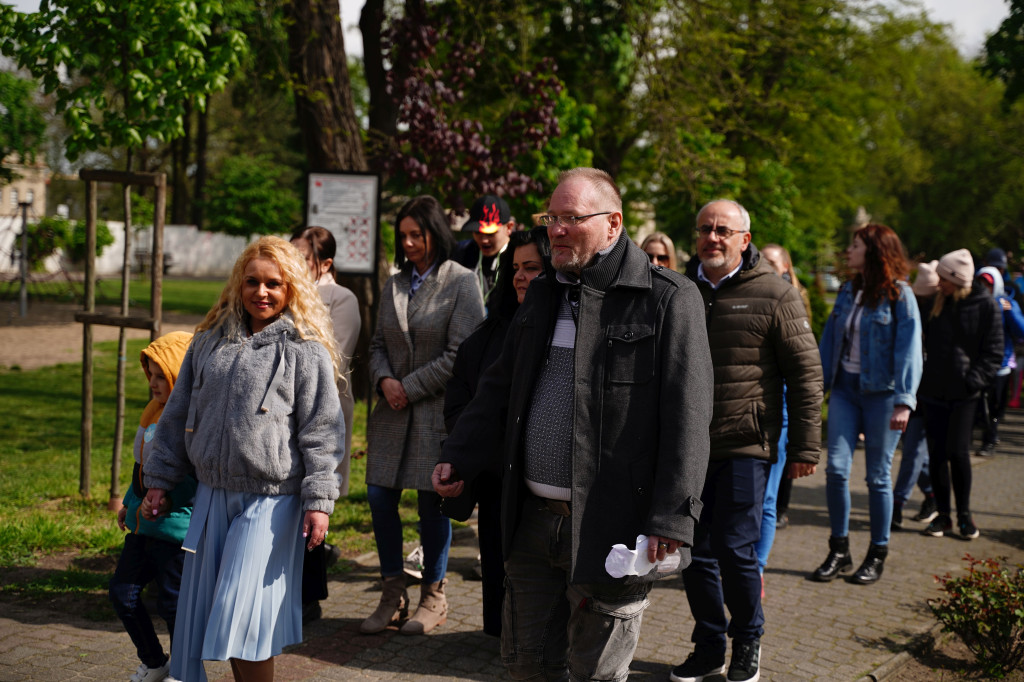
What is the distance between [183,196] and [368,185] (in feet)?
169

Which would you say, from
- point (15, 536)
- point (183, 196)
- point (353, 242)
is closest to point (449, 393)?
point (15, 536)

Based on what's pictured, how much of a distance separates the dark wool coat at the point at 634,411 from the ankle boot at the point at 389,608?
2261 millimetres

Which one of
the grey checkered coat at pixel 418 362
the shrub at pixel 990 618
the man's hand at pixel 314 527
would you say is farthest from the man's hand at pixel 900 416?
the man's hand at pixel 314 527

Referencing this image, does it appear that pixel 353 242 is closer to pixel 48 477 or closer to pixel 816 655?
→ pixel 48 477

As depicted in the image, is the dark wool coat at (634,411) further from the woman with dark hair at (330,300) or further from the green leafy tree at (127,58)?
the green leafy tree at (127,58)

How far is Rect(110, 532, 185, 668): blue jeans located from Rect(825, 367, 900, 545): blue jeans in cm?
399

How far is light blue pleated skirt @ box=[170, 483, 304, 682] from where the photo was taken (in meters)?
3.59

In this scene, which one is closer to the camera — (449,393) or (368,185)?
(449,393)

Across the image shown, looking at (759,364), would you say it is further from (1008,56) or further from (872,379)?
(1008,56)

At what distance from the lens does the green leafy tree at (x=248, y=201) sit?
46250mm

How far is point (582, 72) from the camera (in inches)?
704

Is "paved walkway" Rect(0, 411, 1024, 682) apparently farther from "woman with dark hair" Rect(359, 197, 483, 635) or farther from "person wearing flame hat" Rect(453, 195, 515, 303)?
"person wearing flame hat" Rect(453, 195, 515, 303)

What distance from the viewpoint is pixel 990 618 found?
502cm

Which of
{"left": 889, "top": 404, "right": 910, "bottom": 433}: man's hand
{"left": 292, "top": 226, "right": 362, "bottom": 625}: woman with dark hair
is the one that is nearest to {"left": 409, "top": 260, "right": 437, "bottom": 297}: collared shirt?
{"left": 292, "top": 226, "right": 362, "bottom": 625}: woman with dark hair
